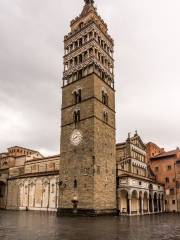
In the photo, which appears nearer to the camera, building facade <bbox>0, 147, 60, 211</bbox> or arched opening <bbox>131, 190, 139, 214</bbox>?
arched opening <bbox>131, 190, 139, 214</bbox>

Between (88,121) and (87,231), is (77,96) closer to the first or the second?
(88,121)

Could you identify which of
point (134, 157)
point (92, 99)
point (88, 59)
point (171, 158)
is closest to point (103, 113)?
point (92, 99)

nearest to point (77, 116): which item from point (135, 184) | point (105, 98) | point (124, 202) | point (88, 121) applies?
point (88, 121)

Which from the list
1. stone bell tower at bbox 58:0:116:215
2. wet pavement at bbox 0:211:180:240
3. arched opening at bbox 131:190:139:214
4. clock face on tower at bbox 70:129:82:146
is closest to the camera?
wet pavement at bbox 0:211:180:240

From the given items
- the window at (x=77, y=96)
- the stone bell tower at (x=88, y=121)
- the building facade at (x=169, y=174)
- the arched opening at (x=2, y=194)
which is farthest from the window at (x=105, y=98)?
the arched opening at (x=2, y=194)

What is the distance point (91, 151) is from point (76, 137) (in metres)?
3.75

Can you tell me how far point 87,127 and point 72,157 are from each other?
15.6 feet

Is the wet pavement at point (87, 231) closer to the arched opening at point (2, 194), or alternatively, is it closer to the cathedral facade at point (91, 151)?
the cathedral facade at point (91, 151)

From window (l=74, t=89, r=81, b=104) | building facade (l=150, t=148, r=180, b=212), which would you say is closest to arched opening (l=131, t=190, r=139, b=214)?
building facade (l=150, t=148, r=180, b=212)

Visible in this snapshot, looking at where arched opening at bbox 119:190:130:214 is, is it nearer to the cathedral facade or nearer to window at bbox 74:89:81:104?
the cathedral facade

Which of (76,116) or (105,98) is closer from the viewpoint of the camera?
(76,116)

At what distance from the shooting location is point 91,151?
111 feet

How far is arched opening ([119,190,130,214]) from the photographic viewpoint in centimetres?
3650

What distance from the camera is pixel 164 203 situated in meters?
50.4
